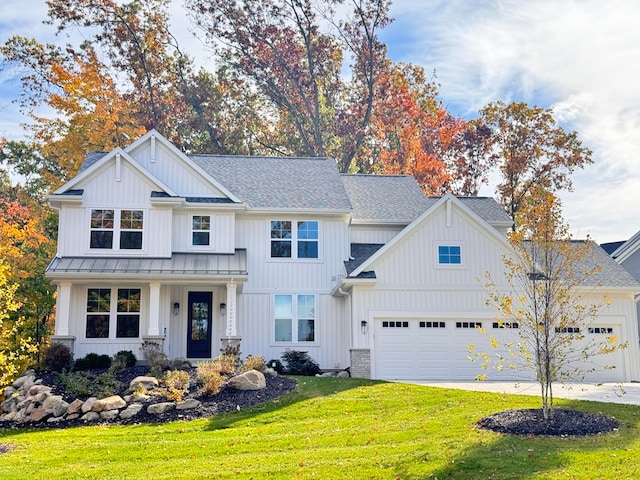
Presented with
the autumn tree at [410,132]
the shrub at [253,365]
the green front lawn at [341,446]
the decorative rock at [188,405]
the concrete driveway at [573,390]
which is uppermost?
the autumn tree at [410,132]

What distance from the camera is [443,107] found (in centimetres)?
3903

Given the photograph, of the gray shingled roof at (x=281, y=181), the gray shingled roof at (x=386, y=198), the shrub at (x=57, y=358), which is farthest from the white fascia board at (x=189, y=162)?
the shrub at (x=57, y=358)

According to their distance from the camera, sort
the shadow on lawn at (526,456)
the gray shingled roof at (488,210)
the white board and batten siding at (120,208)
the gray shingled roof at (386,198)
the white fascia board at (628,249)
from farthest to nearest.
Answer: the white fascia board at (628,249)
the gray shingled roof at (488,210)
the gray shingled roof at (386,198)
the white board and batten siding at (120,208)
the shadow on lawn at (526,456)

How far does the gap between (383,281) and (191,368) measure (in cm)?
642

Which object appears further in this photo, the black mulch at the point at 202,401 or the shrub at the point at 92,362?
the shrub at the point at 92,362

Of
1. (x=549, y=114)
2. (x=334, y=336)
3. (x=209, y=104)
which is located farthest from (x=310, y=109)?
(x=334, y=336)

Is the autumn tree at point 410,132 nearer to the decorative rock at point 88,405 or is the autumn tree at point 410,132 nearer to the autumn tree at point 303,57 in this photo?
the autumn tree at point 303,57

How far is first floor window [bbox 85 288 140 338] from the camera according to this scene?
21047mm

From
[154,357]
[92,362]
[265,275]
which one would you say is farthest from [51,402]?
[265,275]

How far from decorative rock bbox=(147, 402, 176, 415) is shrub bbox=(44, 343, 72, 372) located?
16.7 ft

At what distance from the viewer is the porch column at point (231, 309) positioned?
20.4 metres

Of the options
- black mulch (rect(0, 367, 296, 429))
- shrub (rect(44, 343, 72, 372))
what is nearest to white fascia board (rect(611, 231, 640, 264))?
black mulch (rect(0, 367, 296, 429))

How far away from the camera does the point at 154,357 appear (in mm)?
19047

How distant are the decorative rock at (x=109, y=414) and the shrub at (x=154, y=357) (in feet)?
8.70
